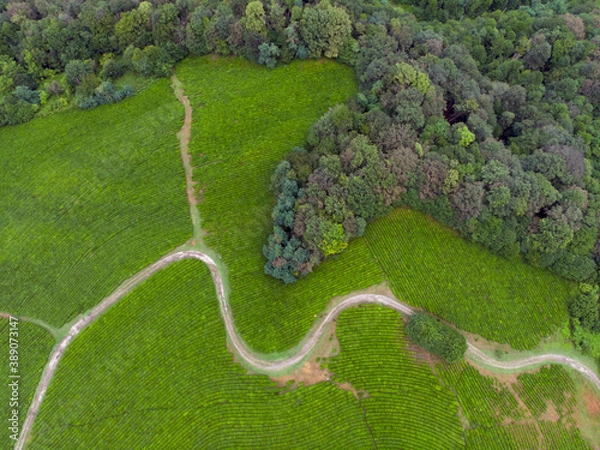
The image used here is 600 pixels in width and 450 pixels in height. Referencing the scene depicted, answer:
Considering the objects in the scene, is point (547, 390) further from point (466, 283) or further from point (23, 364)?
point (23, 364)

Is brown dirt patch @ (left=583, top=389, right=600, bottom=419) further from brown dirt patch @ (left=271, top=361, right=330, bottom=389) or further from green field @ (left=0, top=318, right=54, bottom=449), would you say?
green field @ (left=0, top=318, right=54, bottom=449)

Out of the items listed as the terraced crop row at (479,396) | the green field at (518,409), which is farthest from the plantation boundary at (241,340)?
the terraced crop row at (479,396)

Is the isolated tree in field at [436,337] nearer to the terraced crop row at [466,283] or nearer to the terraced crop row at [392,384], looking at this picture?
the terraced crop row at [392,384]

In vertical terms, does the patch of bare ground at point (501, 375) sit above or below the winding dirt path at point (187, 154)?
below

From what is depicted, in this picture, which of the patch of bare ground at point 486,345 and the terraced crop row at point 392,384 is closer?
the terraced crop row at point 392,384

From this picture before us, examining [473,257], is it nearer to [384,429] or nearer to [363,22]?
[384,429]

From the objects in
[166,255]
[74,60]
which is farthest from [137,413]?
[74,60]

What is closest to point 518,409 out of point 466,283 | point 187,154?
point 466,283
